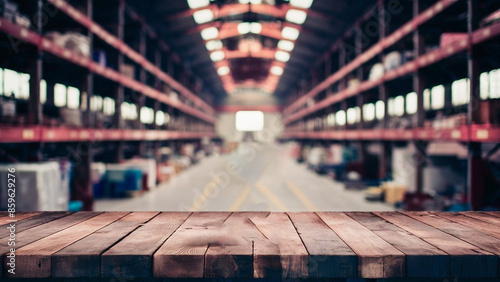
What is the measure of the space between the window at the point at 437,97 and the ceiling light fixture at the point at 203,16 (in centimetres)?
922

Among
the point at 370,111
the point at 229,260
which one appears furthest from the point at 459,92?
the point at 229,260

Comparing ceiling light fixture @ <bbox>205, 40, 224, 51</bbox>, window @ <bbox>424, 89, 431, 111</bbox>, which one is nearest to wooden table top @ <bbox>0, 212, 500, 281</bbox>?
window @ <bbox>424, 89, 431, 111</bbox>

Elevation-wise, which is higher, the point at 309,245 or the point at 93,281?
the point at 309,245

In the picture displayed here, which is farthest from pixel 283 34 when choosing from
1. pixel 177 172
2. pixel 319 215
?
pixel 319 215

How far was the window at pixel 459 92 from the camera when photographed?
8.42m

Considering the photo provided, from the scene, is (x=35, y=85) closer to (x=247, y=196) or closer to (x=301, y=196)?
(x=247, y=196)

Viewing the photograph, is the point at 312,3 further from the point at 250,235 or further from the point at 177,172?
the point at 250,235

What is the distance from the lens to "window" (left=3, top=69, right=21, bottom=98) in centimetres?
682

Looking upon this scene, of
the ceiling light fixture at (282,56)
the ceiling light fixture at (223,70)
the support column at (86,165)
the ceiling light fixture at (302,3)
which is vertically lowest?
the support column at (86,165)

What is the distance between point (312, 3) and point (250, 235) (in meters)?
12.0

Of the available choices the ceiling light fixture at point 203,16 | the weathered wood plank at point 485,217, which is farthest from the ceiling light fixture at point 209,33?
the weathered wood plank at point 485,217

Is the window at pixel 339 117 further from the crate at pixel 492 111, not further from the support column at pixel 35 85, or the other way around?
the support column at pixel 35 85

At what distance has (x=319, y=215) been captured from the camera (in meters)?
2.11

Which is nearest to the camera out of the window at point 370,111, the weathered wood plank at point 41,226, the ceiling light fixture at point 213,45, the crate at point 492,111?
the weathered wood plank at point 41,226
